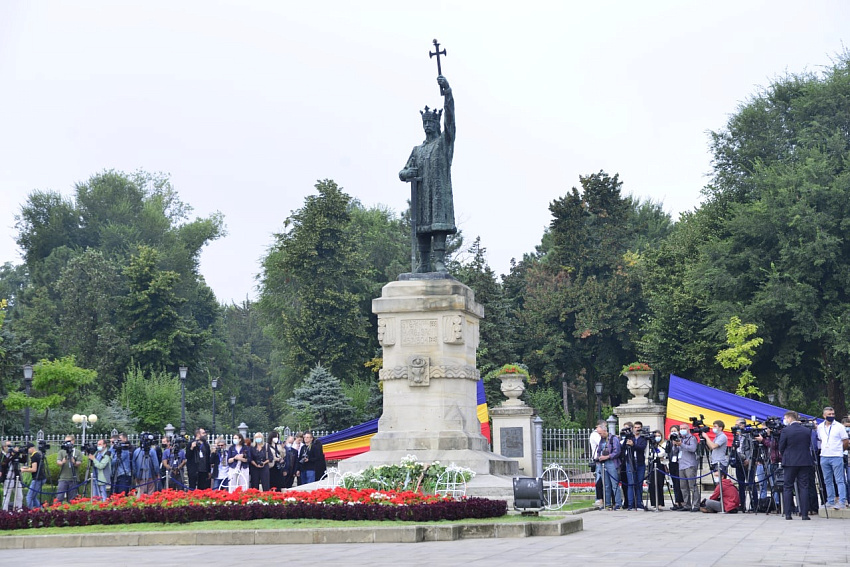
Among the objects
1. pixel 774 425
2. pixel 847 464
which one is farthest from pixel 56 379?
pixel 847 464

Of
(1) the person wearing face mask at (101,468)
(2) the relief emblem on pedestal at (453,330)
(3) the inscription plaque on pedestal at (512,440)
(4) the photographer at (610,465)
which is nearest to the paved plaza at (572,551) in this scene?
(2) the relief emblem on pedestal at (453,330)

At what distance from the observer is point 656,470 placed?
21125 mm

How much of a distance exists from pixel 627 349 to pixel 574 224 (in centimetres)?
864

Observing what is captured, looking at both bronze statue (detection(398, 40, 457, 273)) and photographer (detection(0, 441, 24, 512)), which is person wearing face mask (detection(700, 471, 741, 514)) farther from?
photographer (detection(0, 441, 24, 512))

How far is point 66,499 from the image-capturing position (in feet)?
70.6

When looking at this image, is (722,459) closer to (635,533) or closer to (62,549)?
(635,533)

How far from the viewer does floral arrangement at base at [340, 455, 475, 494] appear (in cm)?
1720

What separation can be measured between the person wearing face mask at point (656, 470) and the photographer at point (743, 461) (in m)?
1.68

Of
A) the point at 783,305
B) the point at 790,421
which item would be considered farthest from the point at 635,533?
the point at 783,305

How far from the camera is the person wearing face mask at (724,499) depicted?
19109 mm

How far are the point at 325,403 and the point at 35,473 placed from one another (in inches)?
935

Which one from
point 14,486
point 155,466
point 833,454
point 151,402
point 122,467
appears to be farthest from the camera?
point 151,402

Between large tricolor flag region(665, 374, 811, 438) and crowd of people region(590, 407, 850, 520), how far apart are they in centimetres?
162

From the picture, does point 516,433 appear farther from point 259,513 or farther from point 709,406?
point 259,513
